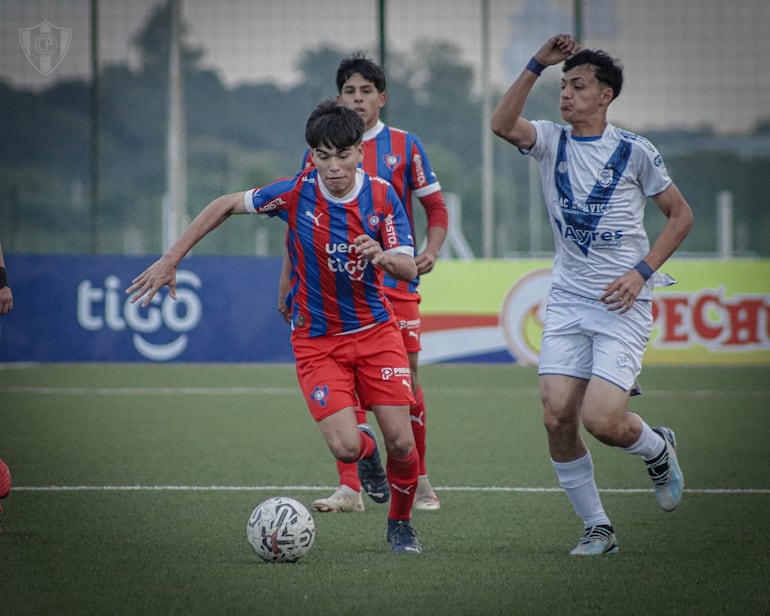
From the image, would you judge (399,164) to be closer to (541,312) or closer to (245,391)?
(245,391)

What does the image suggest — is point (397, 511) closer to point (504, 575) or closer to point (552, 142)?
point (504, 575)

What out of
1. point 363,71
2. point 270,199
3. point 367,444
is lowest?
point 367,444

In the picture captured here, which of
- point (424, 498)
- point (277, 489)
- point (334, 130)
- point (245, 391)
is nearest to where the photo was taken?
point (334, 130)

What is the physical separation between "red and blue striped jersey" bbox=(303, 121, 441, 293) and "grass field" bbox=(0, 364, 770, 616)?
1.46m

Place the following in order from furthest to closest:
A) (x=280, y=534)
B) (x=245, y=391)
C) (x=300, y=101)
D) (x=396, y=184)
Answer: (x=300, y=101), (x=245, y=391), (x=396, y=184), (x=280, y=534)

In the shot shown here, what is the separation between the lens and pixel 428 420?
10.8 metres

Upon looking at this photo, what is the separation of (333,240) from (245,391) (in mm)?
7428

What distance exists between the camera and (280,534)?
5.22 m

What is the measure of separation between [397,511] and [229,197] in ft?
5.04

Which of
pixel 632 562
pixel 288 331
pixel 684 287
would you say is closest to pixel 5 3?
pixel 288 331

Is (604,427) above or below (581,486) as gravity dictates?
above

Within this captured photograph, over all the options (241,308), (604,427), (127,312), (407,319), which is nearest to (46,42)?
(127,312)

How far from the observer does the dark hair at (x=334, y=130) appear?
5.40 metres

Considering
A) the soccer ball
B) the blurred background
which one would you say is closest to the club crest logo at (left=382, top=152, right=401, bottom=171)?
the soccer ball
